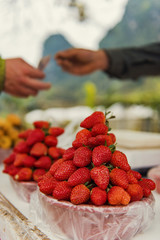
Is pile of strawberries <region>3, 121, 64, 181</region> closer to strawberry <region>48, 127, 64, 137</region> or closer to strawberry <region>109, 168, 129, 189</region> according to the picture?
strawberry <region>48, 127, 64, 137</region>

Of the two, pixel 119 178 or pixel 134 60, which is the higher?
pixel 134 60

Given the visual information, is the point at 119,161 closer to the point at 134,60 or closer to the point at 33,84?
the point at 33,84

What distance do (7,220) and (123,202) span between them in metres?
0.29

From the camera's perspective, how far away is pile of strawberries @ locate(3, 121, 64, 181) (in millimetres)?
800

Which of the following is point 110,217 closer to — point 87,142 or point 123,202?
point 123,202

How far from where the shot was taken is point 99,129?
1.89ft

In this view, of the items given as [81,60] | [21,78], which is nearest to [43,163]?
[21,78]

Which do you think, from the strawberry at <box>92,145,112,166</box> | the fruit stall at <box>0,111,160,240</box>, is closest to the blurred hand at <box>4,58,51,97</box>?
the fruit stall at <box>0,111,160,240</box>

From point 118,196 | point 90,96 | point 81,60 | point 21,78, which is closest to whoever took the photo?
point 118,196

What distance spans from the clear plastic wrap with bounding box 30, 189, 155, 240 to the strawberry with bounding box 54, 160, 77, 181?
0.05 metres

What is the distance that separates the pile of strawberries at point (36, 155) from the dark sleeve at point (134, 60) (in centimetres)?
108

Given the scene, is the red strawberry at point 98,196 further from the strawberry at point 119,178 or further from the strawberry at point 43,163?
the strawberry at point 43,163

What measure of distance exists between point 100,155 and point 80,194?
0.09 m

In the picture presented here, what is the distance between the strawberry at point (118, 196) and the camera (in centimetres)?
50
